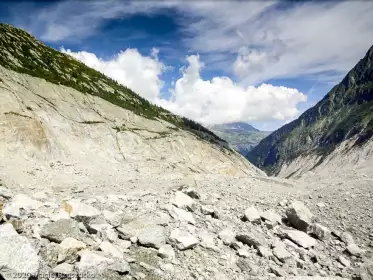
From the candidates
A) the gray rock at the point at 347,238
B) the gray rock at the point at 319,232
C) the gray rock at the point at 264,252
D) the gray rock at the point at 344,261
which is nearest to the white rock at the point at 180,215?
the gray rock at the point at 264,252

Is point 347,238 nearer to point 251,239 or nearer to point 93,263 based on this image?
point 251,239

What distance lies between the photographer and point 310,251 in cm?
1313

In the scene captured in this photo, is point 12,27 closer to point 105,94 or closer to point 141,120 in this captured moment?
point 105,94

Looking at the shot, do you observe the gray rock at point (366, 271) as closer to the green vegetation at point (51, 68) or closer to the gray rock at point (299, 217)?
the gray rock at point (299, 217)

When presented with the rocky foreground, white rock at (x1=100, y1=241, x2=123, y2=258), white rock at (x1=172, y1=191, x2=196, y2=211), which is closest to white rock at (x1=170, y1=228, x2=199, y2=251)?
the rocky foreground

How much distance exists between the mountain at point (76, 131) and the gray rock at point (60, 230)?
19.6 meters

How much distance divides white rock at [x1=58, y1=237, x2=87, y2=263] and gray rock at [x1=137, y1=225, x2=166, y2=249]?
7.13 ft

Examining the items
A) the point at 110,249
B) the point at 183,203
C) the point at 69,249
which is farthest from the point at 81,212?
the point at 183,203

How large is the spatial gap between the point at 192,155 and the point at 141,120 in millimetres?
14748

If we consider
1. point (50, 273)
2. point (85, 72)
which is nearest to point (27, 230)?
point (50, 273)

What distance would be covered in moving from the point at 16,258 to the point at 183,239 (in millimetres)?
5407

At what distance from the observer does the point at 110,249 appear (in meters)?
9.89

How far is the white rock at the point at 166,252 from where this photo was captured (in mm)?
10477

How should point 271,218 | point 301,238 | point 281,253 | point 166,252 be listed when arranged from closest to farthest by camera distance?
point 166,252
point 281,253
point 301,238
point 271,218
